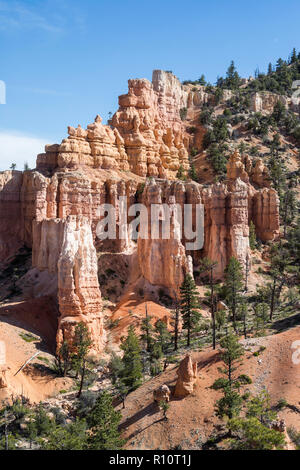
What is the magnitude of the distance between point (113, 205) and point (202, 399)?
36.9 metres

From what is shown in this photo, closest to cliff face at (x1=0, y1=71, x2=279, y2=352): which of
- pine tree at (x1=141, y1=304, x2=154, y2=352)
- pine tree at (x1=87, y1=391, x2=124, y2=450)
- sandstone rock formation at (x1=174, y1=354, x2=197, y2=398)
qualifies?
pine tree at (x1=141, y1=304, x2=154, y2=352)

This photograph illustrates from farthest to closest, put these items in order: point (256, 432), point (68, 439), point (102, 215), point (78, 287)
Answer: point (102, 215), point (78, 287), point (68, 439), point (256, 432)

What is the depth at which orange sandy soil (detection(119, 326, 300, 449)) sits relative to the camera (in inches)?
999

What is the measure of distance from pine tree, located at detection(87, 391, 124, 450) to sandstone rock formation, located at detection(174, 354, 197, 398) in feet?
14.6

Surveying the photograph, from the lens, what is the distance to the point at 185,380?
2858 cm

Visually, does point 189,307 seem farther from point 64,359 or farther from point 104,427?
point 104,427

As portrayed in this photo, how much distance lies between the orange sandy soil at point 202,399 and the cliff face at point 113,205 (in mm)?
10922

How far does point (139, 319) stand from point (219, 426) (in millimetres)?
20152

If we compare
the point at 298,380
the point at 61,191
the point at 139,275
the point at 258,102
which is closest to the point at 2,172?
the point at 61,191

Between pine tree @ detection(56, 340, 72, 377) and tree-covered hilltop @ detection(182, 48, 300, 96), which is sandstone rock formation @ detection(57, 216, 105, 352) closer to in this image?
pine tree @ detection(56, 340, 72, 377)

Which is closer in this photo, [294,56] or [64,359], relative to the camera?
[64,359]

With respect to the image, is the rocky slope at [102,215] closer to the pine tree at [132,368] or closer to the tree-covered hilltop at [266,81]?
the pine tree at [132,368]

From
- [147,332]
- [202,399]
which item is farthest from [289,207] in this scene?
[202,399]
